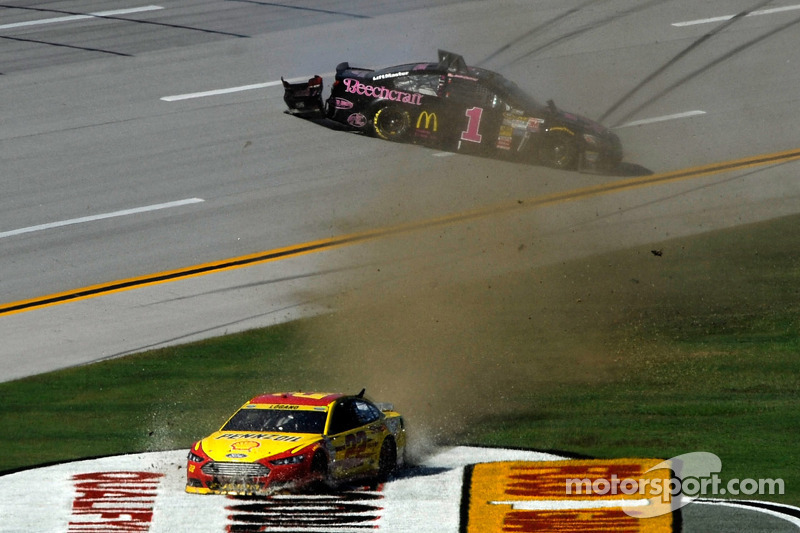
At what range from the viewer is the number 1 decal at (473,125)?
27.2 m

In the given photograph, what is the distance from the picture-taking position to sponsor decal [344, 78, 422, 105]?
27.5 m

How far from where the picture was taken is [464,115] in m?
27.4

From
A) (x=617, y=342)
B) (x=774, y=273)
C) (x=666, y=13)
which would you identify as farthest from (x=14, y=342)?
(x=666, y=13)

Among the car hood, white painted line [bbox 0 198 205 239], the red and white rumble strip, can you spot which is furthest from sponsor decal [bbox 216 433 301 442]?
white painted line [bbox 0 198 205 239]

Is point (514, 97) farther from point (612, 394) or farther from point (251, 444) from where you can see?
point (251, 444)

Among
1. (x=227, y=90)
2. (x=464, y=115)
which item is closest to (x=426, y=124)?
(x=464, y=115)

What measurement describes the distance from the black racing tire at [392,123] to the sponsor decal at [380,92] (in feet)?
0.91

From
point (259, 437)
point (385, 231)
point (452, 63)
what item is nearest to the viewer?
point (259, 437)

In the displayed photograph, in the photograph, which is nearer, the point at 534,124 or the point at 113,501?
the point at 113,501

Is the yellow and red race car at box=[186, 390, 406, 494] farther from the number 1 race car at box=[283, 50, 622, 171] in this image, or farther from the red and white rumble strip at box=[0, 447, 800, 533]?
the number 1 race car at box=[283, 50, 622, 171]

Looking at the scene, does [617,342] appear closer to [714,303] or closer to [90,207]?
[714,303]

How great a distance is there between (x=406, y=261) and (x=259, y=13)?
1384 cm

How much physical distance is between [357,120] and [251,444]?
47.7ft

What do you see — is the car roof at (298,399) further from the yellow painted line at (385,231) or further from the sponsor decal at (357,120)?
the sponsor decal at (357,120)
